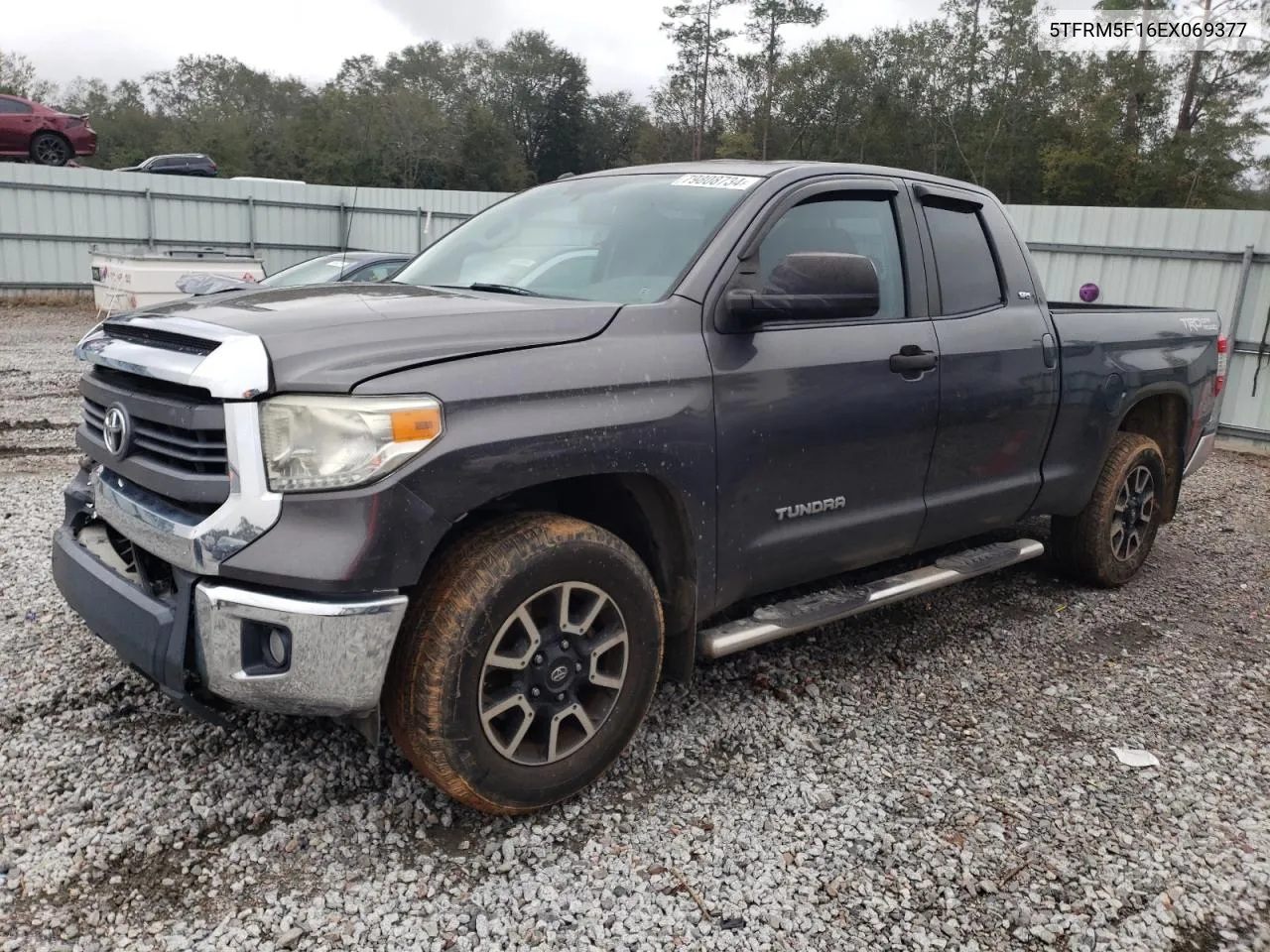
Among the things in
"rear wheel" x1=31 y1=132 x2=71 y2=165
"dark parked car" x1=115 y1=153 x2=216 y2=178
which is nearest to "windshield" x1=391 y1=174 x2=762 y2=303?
"rear wheel" x1=31 y1=132 x2=71 y2=165

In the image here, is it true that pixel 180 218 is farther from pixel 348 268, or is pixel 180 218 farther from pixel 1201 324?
pixel 1201 324

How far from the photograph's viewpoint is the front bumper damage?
2.37m

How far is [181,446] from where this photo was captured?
8.31 ft

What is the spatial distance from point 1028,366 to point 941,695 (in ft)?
4.63

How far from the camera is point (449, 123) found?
2114 inches

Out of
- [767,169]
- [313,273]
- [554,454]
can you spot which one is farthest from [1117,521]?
[313,273]

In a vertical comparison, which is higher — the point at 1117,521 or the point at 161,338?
the point at 161,338

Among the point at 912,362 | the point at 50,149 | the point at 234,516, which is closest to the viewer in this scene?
the point at 234,516

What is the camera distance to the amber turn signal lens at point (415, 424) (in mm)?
2412

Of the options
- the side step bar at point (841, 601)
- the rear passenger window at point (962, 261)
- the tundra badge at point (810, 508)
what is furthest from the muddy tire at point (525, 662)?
the rear passenger window at point (962, 261)

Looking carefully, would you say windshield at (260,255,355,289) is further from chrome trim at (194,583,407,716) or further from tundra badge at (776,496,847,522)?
chrome trim at (194,583,407,716)

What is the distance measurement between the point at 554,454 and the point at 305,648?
2.59 ft

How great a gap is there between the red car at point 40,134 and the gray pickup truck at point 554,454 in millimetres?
20688

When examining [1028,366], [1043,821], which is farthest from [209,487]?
[1028,366]
